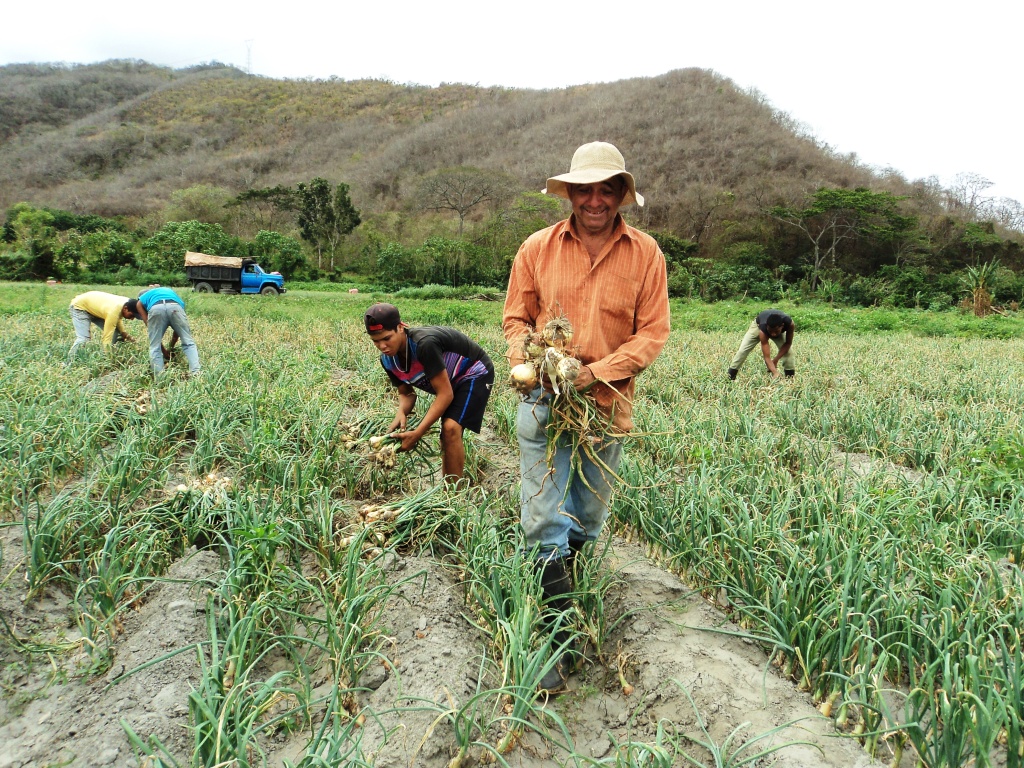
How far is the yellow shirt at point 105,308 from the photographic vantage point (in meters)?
6.12

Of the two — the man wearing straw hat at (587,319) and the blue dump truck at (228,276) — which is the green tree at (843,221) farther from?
the man wearing straw hat at (587,319)

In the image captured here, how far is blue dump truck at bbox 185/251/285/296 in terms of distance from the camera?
20203mm

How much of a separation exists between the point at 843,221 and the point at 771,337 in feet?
81.4

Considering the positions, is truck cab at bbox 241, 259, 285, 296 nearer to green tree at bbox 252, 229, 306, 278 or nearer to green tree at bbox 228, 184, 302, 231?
green tree at bbox 252, 229, 306, 278

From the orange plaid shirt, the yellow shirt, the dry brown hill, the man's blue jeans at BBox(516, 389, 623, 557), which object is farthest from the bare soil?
the dry brown hill

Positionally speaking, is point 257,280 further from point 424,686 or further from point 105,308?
point 424,686

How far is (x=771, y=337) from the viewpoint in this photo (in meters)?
6.91

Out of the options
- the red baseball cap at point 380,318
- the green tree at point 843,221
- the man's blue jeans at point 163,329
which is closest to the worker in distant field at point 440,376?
the red baseball cap at point 380,318

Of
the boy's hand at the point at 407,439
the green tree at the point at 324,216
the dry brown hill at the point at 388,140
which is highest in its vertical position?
the dry brown hill at the point at 388,140

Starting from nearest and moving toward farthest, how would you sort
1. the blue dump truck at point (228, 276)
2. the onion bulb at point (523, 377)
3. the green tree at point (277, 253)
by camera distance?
1. the onion bulb at point (523, 377)
2. the blue dump truck at point (228, 276)
3. the green tree at point (277, 253)

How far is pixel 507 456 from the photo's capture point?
4.30 m

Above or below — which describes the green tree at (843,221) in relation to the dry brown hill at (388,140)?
below

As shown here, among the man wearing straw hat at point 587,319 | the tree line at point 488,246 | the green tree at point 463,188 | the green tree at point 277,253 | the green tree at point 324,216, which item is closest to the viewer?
the man wearing straw hat at point 587,319

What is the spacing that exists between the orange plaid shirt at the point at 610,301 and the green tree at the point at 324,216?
28.0 metres
